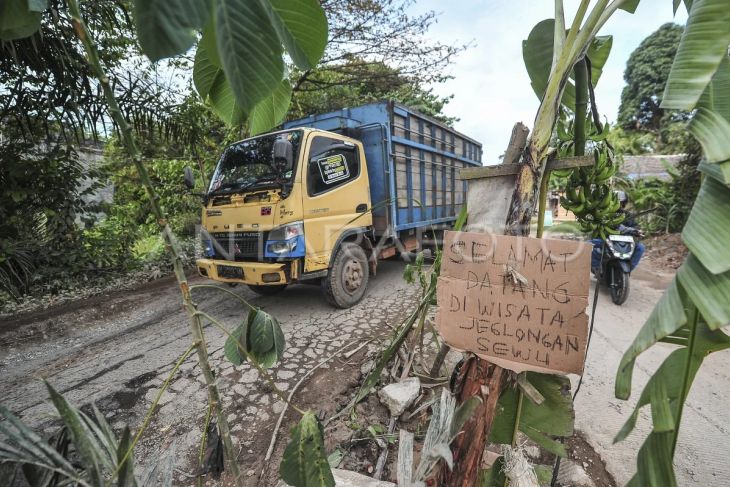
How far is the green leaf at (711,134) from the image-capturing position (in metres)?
0.53

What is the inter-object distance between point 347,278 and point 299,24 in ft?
10.9

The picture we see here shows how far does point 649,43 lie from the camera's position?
64.6 ft

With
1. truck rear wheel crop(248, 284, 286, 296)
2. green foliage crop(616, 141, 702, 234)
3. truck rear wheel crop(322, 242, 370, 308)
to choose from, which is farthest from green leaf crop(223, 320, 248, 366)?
green foliage crop(616, 141, 702, 234)

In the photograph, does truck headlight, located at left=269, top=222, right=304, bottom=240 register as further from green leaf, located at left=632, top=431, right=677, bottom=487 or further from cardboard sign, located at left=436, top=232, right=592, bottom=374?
green leaf, located at left=632, top=431, right=677, bottom=487

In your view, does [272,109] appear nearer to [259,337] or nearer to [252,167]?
[259,337]

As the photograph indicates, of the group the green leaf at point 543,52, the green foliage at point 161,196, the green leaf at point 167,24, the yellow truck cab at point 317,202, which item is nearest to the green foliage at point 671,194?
the yellow truck cab at point 317,202

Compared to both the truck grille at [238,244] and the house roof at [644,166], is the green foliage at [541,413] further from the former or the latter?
the house roof at [644,166]

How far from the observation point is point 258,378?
7.86 feet

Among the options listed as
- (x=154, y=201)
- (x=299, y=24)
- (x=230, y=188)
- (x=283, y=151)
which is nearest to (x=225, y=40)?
(x=299, y=24)

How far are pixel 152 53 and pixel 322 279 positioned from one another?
11.0 feet

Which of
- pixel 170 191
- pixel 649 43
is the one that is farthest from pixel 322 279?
pixel 649 43

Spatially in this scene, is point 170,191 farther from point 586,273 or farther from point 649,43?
point 649,43

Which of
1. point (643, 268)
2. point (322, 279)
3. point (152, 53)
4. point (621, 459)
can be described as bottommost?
point (643, 268)

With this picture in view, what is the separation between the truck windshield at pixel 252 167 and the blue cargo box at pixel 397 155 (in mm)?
1059
